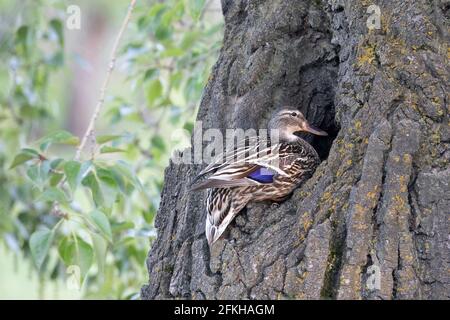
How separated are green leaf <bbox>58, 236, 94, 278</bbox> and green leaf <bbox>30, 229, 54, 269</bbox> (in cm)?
18

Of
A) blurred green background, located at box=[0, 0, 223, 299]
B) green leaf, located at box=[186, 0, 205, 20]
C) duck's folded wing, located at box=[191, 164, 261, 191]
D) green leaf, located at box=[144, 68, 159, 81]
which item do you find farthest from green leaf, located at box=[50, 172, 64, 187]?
duck's folded wing, located at box=[191, 164, 261, 191]

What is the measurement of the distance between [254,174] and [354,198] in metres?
0.84

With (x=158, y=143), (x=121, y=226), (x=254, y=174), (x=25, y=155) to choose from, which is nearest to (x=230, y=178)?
(x=254, y=174)

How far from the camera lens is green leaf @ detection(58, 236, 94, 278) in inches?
197

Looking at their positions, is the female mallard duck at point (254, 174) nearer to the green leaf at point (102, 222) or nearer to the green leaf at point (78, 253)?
the green leaf at point (102, 222)

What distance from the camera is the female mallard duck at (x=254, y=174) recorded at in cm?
446

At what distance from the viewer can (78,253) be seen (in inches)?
197

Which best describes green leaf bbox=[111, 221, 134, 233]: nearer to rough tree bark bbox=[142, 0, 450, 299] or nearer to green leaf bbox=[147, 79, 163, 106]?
rough tree bark bbox=[142, 0, 450, 299]

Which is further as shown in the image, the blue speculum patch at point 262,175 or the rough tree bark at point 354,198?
the blue speculum patch at point 262,175

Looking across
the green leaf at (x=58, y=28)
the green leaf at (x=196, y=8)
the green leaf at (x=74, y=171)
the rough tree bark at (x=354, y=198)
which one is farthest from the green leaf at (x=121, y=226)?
the green leaf at (x=58, y=28)

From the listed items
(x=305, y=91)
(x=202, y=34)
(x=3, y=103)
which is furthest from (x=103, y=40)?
(x=305, y=91)

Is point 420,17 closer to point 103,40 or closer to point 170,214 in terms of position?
point 170,214

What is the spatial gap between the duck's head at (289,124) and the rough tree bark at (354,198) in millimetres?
147
